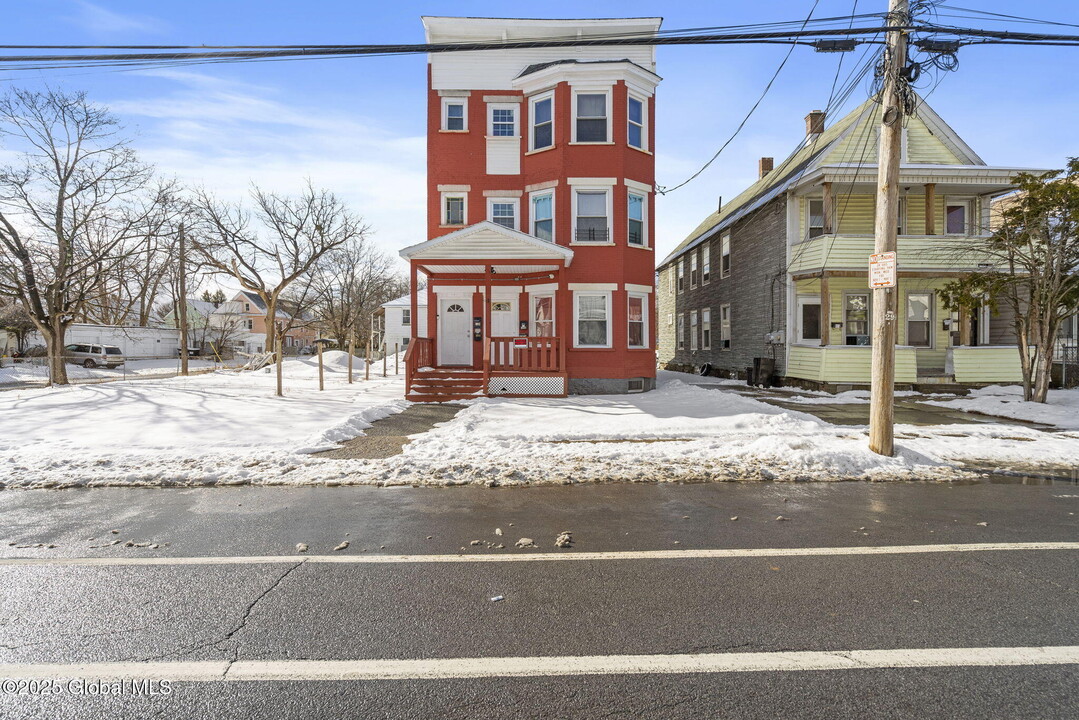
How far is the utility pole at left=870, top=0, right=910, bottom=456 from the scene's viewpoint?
7062mm

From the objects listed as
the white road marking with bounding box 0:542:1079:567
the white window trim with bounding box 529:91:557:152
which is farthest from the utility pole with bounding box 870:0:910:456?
the white window trim with bounding box 529:91:557:152

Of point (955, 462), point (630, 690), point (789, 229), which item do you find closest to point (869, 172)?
point (789, 229)

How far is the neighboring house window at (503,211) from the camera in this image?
1711 cm

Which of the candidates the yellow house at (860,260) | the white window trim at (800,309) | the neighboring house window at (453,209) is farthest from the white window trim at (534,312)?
the white window trim at (800,309)

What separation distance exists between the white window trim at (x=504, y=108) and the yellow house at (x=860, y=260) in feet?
27.8

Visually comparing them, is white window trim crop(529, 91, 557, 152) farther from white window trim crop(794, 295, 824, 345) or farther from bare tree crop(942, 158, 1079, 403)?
bare tree crop(942, 158, 1079, 403)

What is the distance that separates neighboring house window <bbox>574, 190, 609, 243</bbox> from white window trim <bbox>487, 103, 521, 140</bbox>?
322 cm

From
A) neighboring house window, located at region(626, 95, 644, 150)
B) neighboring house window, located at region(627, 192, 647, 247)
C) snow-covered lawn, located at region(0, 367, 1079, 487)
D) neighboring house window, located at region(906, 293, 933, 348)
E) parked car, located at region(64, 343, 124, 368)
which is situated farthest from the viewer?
parked car, located at region(64, 343, 124, 368)

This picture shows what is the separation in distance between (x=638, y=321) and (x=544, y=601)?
1359 centimetres

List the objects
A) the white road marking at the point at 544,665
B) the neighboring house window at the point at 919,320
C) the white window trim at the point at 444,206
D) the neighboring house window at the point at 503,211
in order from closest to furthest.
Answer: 1. the white road marking at the point at 544,665
2. the neighboring house window at the point at 503,211
3. the white window trim at the point at 444,206
4. the neighboring house window at the point at 919,320

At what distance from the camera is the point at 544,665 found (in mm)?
2701

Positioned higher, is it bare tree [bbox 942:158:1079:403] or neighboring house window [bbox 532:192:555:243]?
neighboring house window [bbox 532:192:555:243]

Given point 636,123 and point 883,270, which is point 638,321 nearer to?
point 636,123

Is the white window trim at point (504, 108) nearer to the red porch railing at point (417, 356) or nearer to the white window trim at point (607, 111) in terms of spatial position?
the white window trim at point (607, 111)
